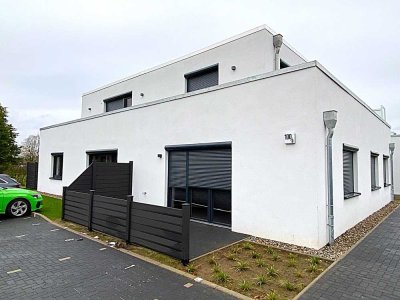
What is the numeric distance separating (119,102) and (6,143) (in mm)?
20145

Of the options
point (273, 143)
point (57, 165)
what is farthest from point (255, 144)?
point (57, 165)

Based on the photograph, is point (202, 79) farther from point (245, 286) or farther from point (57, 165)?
point (57, 165)

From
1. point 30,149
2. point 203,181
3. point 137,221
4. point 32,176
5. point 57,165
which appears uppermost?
point 30,149

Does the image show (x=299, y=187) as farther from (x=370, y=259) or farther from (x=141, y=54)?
(x=141, y=54)

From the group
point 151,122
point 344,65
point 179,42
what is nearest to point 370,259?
point 151,122

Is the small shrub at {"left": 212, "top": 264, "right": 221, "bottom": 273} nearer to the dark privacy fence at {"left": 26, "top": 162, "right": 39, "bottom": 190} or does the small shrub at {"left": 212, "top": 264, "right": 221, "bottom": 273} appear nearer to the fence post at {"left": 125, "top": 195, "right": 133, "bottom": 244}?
the fence post at {"left": 125, "top": 195, "right": 133, "bottom": 244}

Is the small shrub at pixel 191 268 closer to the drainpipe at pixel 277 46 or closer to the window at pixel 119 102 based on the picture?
the drainpipe at pixel 277 46

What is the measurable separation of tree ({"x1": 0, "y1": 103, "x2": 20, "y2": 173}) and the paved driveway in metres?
27.3

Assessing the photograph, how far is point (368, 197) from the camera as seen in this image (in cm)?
929

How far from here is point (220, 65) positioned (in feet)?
36.1

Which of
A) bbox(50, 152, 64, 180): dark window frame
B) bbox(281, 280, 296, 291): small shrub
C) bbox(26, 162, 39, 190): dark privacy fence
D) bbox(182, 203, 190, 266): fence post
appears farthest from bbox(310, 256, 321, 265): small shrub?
bbox(26, 162, 39, 190): dark privacy fence

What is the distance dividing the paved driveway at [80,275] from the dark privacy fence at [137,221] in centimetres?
47

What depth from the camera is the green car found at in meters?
8.55

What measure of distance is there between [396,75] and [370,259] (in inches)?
448
